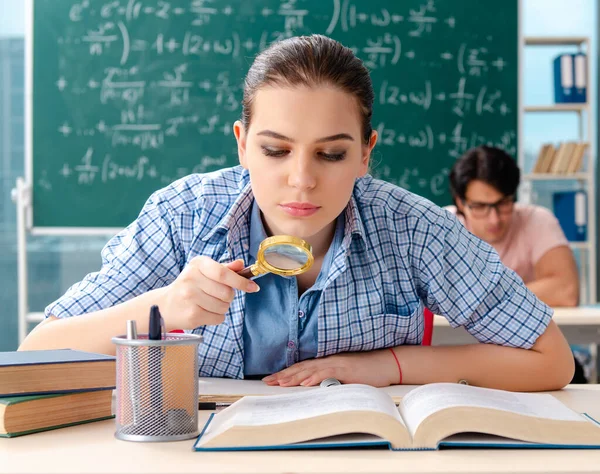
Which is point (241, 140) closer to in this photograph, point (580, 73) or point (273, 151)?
point (273, 151)

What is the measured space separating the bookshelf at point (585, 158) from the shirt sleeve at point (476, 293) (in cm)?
315

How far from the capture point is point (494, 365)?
1.67 meters

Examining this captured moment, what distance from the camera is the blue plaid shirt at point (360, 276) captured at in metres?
1.66

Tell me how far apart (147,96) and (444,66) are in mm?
1773

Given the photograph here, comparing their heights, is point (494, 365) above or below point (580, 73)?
below

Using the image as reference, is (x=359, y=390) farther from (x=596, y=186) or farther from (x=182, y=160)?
(x=596, y=186)

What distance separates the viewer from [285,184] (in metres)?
1.45

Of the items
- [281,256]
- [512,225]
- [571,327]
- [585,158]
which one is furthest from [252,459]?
[585,158]

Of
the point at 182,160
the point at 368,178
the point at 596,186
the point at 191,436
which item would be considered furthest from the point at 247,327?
the point at 596,186

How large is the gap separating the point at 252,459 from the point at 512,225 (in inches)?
120

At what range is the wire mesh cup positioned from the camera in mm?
1028

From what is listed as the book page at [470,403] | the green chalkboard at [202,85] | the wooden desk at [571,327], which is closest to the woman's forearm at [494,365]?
the book page at [470,403]

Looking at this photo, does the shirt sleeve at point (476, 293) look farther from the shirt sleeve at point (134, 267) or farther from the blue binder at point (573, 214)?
the blue binder at point (573, 214)

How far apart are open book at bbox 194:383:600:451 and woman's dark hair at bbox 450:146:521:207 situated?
8.46 ft
